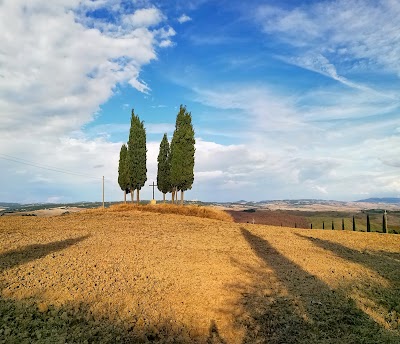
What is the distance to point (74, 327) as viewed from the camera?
6.96 meters

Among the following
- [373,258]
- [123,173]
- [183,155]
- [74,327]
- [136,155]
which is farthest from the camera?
[123,173]

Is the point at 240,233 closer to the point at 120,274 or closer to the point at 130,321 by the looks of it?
the point at 120,274

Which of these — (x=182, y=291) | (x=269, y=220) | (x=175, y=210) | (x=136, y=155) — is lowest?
(x=269, y=220)

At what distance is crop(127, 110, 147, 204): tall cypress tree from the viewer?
4962 centimetres

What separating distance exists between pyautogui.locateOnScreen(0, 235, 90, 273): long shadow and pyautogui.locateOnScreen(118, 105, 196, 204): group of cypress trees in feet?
92.9

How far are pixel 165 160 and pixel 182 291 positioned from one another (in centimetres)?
4771

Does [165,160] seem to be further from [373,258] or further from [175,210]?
[373,258]

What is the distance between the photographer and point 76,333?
6.74 meters

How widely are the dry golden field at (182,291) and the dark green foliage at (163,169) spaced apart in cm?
3986

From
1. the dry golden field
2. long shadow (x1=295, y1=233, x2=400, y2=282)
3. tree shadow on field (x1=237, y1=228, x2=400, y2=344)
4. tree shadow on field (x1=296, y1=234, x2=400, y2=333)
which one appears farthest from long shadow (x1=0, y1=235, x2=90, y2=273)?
long shadow (x1=295, y1=233, x2=400, y2=282)

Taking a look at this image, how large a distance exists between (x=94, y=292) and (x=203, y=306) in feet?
9.22

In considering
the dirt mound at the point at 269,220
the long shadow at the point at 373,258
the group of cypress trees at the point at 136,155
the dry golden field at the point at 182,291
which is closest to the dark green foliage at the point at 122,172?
the group of cypress trees at the point at 136,155

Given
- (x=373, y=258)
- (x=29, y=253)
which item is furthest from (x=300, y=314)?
(x=373, y=258)

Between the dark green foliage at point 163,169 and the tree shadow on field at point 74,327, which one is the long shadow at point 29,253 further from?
the dark green foliage at point 163,169
